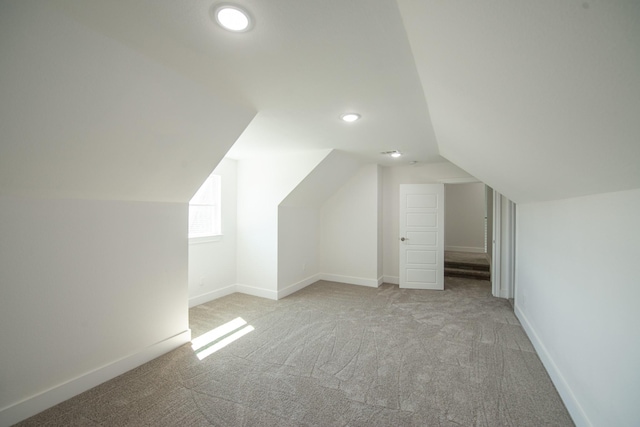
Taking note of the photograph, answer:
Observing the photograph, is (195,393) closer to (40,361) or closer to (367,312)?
(40,361)

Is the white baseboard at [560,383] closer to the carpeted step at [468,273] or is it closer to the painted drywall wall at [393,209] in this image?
the painted drywall wall at [393,209]

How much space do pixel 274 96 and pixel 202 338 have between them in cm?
272

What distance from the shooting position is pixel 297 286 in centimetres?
501

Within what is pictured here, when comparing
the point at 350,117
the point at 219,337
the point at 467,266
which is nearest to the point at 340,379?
the point at 219,337

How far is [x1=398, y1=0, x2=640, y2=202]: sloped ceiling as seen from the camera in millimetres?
702

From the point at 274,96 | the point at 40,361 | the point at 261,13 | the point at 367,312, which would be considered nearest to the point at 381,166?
the point at 367,312

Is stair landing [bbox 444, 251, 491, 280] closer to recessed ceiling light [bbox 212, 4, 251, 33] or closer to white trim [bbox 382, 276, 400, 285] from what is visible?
white trim [bbox 382, 276, 400, 285]

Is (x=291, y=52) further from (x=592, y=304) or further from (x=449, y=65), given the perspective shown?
(x=592, y=304)

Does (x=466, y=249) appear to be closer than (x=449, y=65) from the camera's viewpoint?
No

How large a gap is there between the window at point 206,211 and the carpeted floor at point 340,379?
4.27ft

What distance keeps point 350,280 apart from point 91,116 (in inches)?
187

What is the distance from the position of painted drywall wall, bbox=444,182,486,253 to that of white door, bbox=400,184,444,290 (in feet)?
11.0

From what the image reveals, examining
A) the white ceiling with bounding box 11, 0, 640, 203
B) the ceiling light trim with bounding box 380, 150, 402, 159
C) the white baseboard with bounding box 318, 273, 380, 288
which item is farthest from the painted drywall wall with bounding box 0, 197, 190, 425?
the white baseboard with bounding box 318, 273, 380, 288

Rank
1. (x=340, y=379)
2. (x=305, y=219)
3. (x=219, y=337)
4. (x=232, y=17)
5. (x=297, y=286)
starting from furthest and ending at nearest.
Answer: (x=305, y=219), (x=297, y=286), (x=219, y=337), (x=340, y=379), (x=232, y=17)
